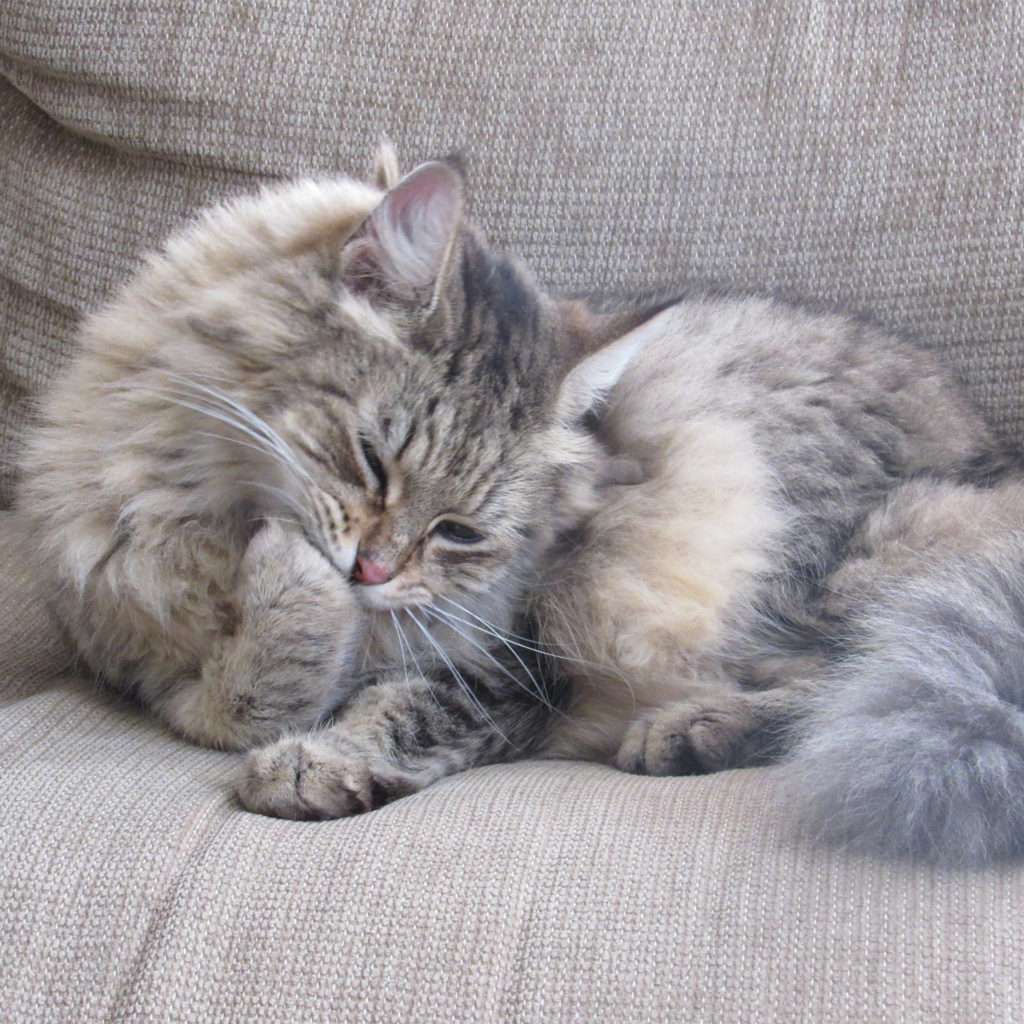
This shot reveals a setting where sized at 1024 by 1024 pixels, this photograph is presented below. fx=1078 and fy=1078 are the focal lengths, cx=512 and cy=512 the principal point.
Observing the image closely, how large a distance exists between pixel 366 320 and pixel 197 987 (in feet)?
2.43

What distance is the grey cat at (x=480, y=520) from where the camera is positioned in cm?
126

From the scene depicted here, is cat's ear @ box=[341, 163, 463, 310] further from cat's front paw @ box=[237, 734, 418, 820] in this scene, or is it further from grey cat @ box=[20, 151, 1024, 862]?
cat's front paw @ box=[237, 734, 418, 820]

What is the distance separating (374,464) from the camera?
4.22 feet

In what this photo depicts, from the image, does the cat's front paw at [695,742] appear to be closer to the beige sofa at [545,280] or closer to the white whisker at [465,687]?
the beige sofa at [545,280]

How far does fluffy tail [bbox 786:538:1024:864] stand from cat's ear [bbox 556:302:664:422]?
1.51 ft

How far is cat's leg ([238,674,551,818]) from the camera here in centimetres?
119

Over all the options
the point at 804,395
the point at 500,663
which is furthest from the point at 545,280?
the point at 500,663

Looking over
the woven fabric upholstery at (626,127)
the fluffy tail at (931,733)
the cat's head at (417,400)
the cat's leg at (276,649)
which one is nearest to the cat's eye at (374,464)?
the cat's head at (417,400)

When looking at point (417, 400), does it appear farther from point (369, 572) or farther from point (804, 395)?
point (804, 395)

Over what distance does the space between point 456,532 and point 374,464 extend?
148mm

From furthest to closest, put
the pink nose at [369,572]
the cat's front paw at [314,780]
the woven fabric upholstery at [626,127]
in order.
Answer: the woven fabric upholstery at [626,127]
the pink nose at [369,572]
the cat's front paw at [314,780]

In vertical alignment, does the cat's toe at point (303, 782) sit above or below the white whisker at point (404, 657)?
below

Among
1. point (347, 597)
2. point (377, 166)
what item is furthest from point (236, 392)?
point (377, 166)

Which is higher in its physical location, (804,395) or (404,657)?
(804,395)
